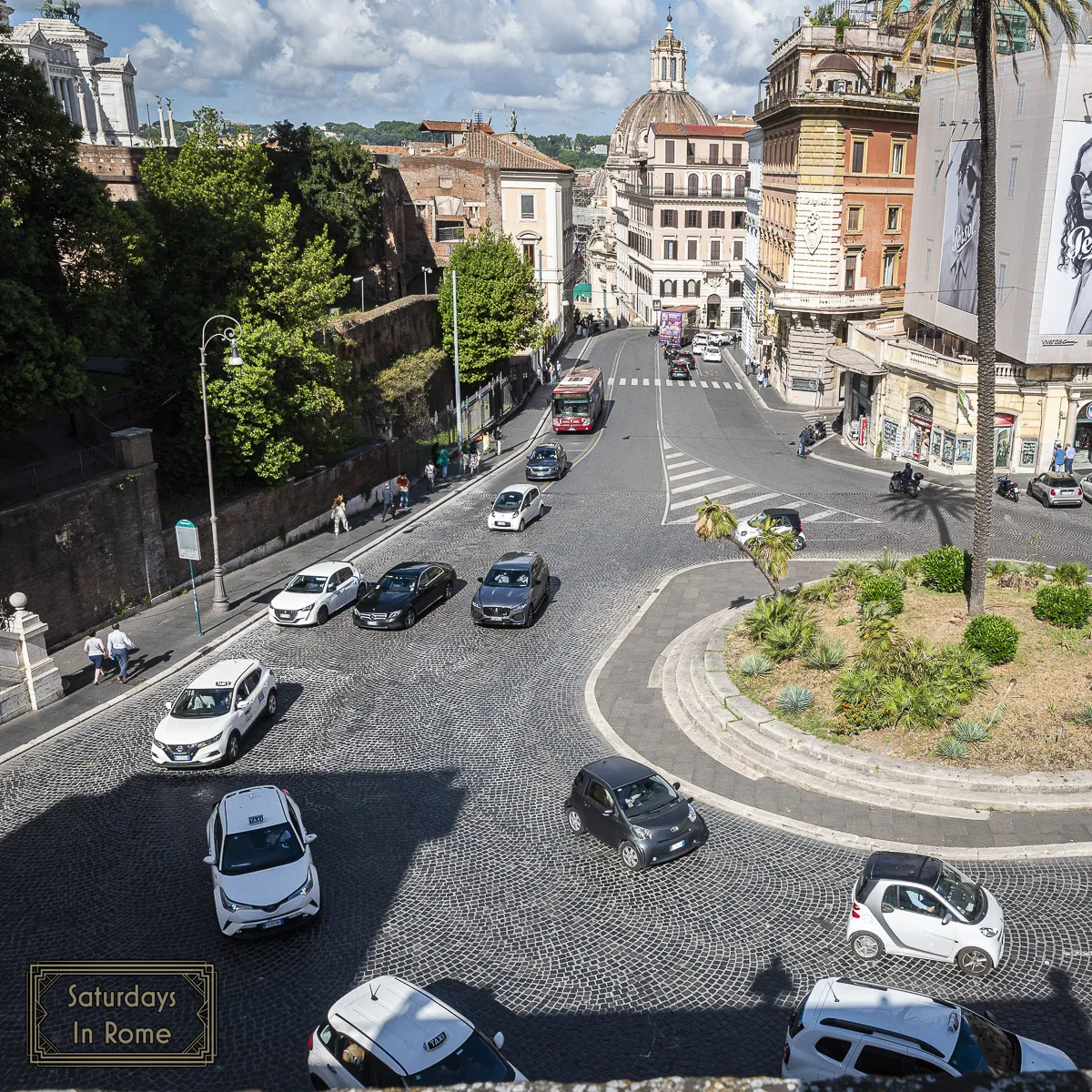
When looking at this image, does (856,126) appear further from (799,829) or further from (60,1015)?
(60,1015)

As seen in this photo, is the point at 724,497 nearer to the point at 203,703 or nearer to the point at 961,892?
the point at 203,703

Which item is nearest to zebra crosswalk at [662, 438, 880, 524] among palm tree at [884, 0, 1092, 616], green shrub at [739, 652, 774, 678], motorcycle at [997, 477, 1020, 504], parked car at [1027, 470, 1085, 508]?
motorcycle at [997, 477, 1020, 504]

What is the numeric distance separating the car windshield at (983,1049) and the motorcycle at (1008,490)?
3295 centimetres

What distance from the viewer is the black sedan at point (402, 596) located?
98.8ft

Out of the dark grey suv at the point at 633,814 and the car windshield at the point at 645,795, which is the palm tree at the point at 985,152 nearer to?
the car windshield at the point at 645,795

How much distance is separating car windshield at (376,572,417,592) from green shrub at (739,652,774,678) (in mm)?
10898

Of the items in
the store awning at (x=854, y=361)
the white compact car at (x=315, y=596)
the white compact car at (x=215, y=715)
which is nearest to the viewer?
the white compact car at (x=215, y=715)

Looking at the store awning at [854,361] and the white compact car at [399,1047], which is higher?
the store awning at [854,361]

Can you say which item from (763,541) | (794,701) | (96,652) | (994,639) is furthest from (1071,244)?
(96,652)

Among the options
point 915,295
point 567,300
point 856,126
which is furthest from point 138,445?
point 567,300

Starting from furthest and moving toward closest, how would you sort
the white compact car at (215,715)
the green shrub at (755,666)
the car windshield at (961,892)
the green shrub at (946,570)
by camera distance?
the green shrub at (946,570) → the green shrub at (755,666) → the white compact car at (215,715) → the car windshield at (961,892)

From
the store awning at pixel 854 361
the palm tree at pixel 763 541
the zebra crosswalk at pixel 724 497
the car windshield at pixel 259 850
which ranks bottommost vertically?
the zebra crosswalk at pixel 724 497

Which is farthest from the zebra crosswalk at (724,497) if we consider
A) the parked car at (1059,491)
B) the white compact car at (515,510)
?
the parked car at (1059,491)

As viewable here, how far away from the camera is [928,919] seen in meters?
15.5
